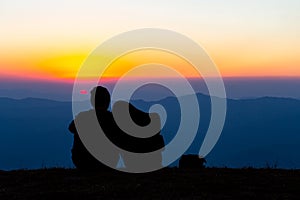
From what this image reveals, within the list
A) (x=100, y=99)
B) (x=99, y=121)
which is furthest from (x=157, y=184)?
(x=100, y=99)

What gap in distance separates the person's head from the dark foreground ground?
4.52 metres

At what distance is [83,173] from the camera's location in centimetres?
2325

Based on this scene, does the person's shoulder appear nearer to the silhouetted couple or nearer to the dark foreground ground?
the silhouetted couple

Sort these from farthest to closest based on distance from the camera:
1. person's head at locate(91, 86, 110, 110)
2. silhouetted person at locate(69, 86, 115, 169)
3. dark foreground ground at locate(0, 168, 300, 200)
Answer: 1. person's head at locate(91, 86, 110, 110)
2. silhouetted person at locate(69, 86, 115, 169)
3. dark foreground ground at locate(0, 168, 300, 200)

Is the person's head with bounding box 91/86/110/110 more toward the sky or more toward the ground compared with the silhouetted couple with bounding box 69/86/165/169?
more toward the sky

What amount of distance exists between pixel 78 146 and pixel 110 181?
19.9 ft

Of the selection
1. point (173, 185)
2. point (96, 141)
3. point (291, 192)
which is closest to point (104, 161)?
point (96, 141)

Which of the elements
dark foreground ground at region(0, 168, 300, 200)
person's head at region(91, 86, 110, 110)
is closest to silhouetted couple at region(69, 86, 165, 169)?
person's head at region(91, 86, 110, 110)

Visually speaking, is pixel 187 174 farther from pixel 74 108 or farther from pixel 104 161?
pixel 74 108

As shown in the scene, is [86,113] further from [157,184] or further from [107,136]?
[157,184]

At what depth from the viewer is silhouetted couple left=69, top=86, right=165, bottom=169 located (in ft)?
81.9

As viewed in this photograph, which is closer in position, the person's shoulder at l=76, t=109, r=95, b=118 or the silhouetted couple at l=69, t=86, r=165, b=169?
the silhouetted couple at l=69, t=86, r=165, b=169

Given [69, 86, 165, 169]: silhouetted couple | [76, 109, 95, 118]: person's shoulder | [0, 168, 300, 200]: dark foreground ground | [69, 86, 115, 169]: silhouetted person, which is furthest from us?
[76, 109, 95, 118]: person's shoulder

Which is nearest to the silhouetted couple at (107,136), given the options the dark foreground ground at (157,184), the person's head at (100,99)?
the person's head at (100,99)
